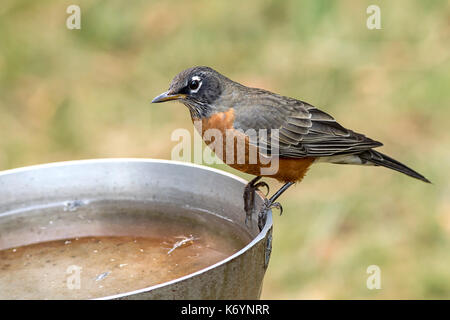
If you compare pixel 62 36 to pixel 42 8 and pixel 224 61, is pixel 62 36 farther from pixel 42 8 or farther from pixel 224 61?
pixel 224 61

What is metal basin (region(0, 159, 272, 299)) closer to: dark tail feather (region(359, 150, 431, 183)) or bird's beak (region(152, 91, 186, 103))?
bird's beak (region(152, 91, 186, 103))

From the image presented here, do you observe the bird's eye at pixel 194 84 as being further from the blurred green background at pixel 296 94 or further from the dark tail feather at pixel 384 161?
the blurred green background at pixel 296 94

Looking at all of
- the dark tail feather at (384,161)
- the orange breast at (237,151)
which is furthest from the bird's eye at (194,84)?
the dark tail feather at (384,161)

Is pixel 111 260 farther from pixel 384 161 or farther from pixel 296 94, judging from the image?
pixel 296 94

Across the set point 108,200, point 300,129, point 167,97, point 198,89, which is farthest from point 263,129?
point 108,200

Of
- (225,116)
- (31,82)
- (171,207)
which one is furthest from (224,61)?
(171,207)

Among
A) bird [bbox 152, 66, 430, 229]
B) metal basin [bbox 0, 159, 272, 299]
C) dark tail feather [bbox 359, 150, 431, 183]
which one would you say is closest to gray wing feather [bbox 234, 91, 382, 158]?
bird [bbox 152, 66, 430, 229]
